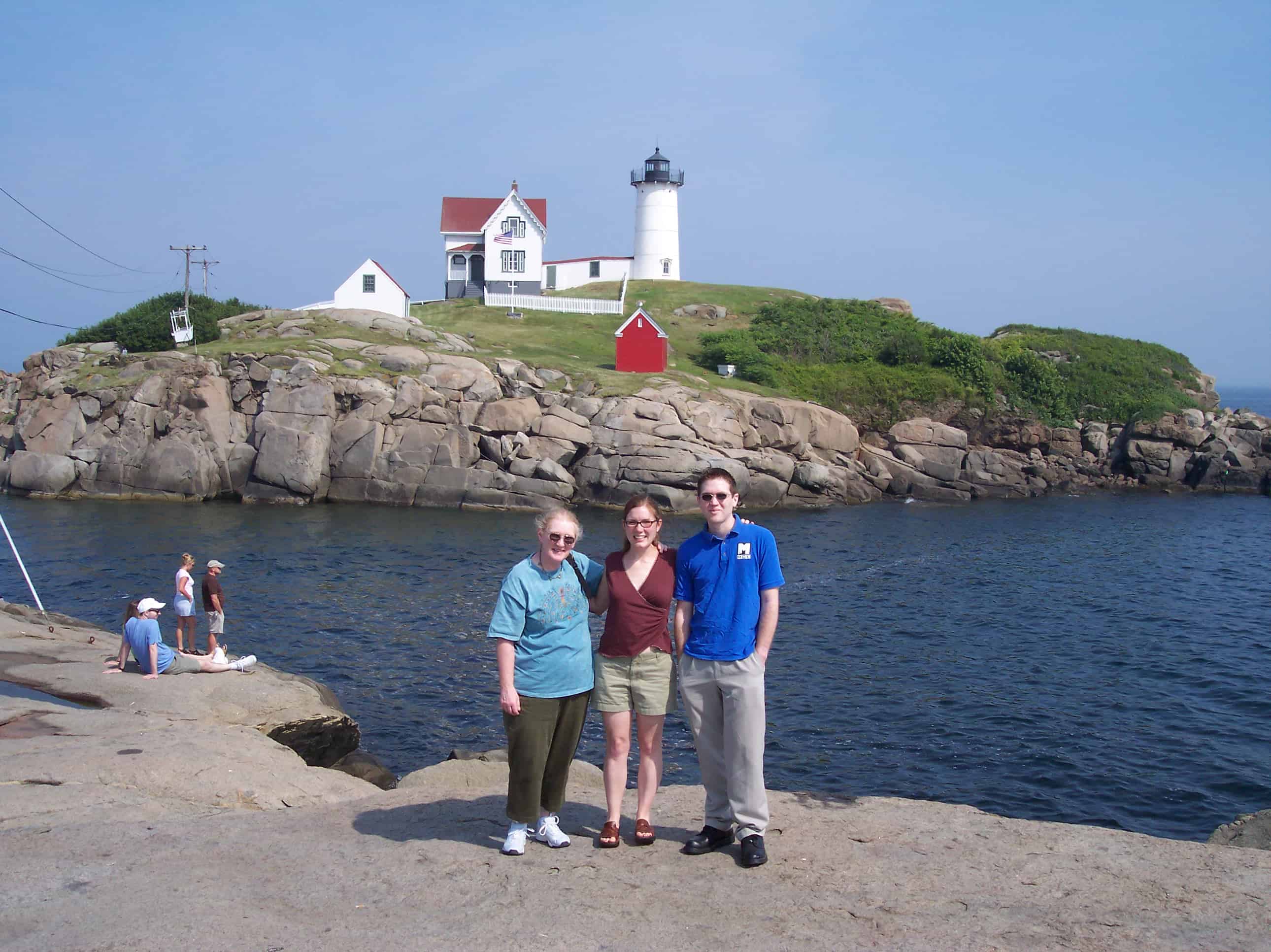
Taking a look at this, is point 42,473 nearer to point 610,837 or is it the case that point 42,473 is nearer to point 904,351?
point 610,837

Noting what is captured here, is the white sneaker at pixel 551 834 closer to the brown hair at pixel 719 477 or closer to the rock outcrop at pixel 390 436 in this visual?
the brown hair at pixel 719 477

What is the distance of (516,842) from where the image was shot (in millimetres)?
6957

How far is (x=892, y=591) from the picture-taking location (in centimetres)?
2825

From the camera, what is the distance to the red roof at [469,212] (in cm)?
6931

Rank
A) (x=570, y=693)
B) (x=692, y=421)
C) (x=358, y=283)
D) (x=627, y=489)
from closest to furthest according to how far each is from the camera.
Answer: (x=570, y=693) → (x=627, y=489) → (x=692, y=421) → (x=358, y=283)

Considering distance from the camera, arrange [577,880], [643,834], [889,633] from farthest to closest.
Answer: [889,633] < [643,834] < [577,880]

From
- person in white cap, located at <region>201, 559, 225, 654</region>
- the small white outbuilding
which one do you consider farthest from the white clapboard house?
person in white cap, located at <region>201, 559, 225, 654</region>

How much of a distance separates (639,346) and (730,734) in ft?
144

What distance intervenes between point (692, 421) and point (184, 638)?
27.1m

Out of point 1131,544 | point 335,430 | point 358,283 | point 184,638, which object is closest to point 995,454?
point 1131,544

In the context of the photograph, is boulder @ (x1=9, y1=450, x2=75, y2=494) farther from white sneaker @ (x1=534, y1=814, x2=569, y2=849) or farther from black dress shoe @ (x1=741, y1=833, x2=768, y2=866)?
black dress shoe @ (x1=741, y1=833, x2=768, y2=866)

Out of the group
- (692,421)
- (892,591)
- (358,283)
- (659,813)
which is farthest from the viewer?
(358,283)

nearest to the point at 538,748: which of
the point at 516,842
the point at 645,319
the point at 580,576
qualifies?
the point at 516,842

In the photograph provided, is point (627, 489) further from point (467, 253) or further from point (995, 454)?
point (467, 253)
